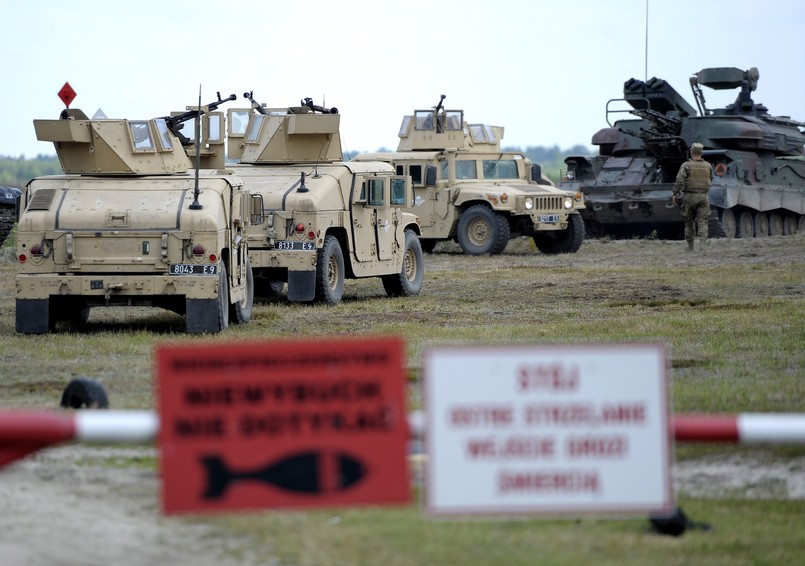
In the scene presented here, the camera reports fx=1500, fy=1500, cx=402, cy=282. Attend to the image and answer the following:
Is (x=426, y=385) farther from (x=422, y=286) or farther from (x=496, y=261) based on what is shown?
(x=496, y=261)

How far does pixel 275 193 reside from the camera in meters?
17.2

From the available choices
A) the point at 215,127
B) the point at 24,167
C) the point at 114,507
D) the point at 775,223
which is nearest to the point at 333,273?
the point at 215,127

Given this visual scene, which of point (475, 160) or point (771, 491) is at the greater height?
point (475, 160)

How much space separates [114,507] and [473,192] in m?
21.0

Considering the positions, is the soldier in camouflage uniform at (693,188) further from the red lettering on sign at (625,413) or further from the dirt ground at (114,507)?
the red lettering on sign at (625,413)

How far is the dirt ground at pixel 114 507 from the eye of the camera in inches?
229

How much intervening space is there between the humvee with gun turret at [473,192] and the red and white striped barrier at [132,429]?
22008 millimetres

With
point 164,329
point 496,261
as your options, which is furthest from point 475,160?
point 164,329

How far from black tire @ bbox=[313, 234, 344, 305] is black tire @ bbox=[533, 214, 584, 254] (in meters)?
11.1

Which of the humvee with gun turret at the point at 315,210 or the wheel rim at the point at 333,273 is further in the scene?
the wheel rim at the point at 333,273

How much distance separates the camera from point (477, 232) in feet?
90.5

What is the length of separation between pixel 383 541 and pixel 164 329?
29.2 ft

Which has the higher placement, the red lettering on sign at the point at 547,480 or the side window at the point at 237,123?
the side window at the point at 237,123

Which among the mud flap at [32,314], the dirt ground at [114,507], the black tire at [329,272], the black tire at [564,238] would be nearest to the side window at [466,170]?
the black tire at [564,238]
